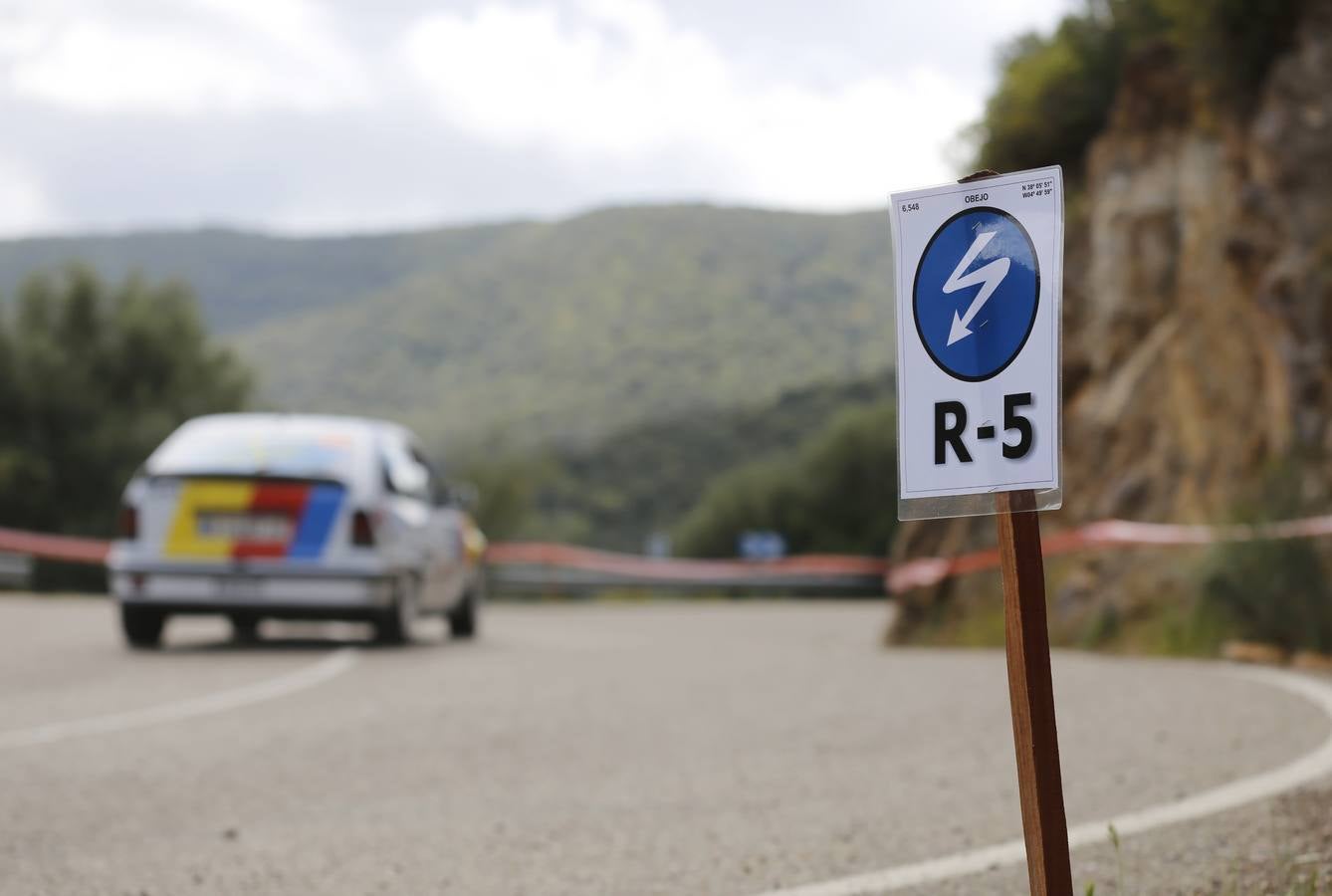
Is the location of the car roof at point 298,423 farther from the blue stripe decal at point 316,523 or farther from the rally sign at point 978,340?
the rally sign at point 978,340

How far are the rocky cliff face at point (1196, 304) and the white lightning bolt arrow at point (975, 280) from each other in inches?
376

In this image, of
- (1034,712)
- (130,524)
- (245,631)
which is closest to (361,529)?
(130,524)

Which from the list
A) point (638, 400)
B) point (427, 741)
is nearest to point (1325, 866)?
point (427, 741)

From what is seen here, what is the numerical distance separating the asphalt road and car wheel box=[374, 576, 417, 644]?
0.83 meters

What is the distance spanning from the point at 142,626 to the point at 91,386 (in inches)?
1897

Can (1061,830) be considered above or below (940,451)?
below

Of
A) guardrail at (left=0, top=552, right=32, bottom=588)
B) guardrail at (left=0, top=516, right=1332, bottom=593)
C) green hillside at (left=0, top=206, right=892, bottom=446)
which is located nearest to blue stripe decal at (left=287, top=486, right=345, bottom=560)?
guardrail at (left=0, top=516, right=1332, bottom=593)

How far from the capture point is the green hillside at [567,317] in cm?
11175

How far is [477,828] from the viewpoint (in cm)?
603

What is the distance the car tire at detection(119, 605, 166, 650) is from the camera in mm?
14297

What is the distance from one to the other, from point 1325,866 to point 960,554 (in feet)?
42.7

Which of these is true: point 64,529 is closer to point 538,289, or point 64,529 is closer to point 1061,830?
point 1061,830

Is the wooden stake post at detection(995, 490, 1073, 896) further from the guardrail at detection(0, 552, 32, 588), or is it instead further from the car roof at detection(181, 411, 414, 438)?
the guardrail at detection(0, 552, 32, 588)

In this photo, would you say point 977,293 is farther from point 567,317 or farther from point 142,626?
point 567,317
